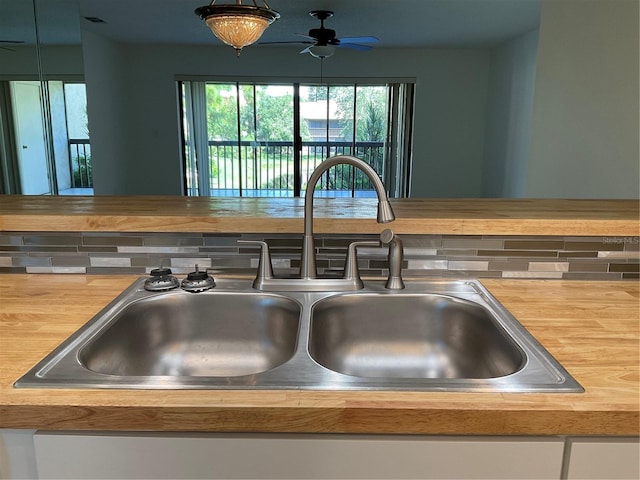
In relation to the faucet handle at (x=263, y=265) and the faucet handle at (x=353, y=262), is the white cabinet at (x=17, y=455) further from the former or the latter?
the faucet handle at (x=353, y=262)

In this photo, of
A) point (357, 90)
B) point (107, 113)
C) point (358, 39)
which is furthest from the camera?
point (357, 90)

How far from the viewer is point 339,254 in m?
1.29

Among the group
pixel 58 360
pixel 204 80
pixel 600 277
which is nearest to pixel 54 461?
pixel 58 360

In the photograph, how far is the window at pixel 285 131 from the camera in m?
7.00

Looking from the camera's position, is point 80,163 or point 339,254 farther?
point 80,163

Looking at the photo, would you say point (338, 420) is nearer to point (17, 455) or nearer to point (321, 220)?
point (17, 455)

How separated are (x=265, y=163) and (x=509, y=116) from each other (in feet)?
11.1

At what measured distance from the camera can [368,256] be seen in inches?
51.0

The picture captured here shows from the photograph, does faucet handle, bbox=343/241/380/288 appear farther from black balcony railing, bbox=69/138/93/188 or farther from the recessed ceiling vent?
the recessed ceiling vent

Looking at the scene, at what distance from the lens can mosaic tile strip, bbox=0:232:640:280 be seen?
4.20 ft

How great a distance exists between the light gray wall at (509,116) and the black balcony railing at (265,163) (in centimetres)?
154

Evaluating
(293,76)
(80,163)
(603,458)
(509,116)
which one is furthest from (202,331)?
(293,76)

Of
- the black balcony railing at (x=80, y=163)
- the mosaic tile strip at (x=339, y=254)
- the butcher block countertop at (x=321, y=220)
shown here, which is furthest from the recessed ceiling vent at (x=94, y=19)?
the mosaic tile strip at (x=339, y=254)

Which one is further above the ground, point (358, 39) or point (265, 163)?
point (358, 39)
